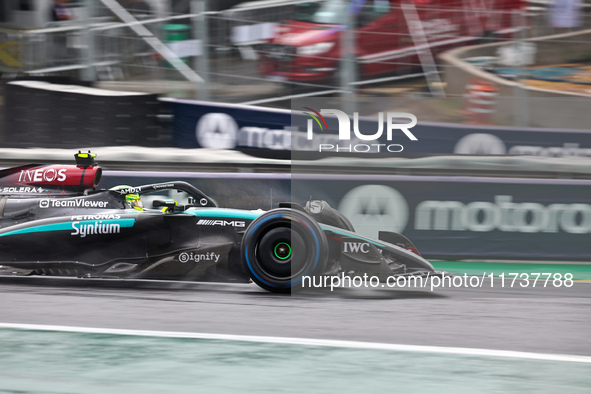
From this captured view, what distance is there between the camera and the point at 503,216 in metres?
7.49

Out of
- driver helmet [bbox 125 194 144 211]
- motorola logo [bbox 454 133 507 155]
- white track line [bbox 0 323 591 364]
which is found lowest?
white track line [bbox 0 323 591 364]

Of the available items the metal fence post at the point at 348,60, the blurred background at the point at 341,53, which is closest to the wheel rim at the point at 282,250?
the blurred background at the point at 341,53

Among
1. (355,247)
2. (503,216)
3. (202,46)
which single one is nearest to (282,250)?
(355,247)

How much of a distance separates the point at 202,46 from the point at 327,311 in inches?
230

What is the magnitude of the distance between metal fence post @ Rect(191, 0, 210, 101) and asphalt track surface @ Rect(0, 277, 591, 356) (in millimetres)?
4423

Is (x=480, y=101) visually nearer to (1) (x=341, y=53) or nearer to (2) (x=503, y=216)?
(1) (x=341, y=53)

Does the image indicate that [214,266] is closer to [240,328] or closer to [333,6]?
[240,328]

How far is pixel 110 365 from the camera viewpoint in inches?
140

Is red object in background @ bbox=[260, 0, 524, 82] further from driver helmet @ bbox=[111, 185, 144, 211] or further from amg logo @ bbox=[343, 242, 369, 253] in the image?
amg logo @ bbox=[343, 242, 369, 253]

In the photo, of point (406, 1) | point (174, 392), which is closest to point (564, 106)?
point (406, 1)

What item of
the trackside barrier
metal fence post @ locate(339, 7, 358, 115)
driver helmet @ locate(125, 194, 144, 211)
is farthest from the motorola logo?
driver helmet @ locate(125, 194, 144, 211)

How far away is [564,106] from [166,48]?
5237mm

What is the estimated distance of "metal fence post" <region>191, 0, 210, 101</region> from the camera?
980 cm

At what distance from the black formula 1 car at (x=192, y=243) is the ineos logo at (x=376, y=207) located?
498mm
